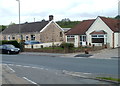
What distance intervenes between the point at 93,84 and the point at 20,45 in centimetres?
2581

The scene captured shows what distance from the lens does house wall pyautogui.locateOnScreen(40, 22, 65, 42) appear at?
165 feet

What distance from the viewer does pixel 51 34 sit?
173ft

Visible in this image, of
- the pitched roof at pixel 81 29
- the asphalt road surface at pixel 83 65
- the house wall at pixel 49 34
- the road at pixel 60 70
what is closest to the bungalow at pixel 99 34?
the pitched roof at pixel 81 29

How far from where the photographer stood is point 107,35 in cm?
3372

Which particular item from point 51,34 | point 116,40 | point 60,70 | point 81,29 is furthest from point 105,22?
point 60,70

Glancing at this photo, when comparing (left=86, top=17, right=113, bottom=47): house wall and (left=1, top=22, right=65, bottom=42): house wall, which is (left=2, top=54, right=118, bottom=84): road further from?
(left=1, top=22, right=65, bottom=42): house wall

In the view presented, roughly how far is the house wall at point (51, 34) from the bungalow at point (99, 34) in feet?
40.0

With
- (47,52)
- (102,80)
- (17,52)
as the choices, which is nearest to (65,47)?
(47,52)

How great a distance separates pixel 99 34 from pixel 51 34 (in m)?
20.2

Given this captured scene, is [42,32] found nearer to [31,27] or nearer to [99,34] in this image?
[31,27]

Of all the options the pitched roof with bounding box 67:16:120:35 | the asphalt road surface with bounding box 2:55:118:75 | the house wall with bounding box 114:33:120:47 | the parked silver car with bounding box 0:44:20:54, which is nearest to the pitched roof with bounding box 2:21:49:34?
the pitched roof with bounding box 67:16:120:35

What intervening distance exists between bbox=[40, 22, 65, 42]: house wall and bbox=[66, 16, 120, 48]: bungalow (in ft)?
40.0

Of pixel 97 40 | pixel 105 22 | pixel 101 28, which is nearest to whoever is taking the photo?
pixel 105 22

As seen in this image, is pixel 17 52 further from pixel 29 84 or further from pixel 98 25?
pixel 29 84
